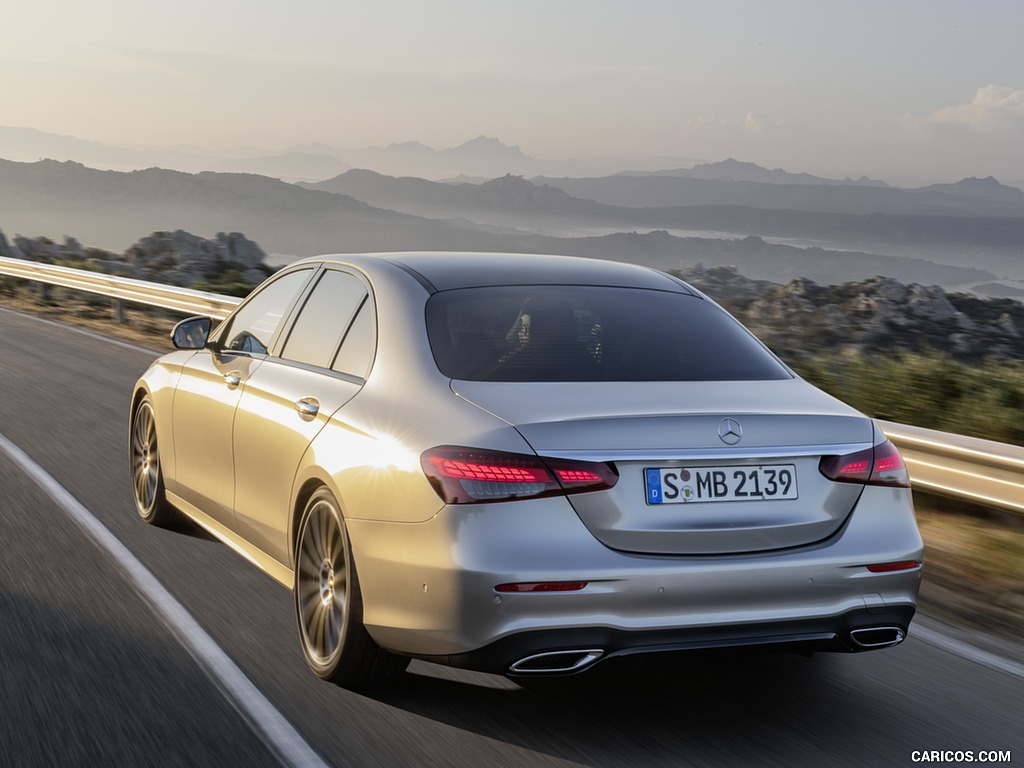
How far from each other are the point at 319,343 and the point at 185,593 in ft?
4.49

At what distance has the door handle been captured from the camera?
15.8 ft

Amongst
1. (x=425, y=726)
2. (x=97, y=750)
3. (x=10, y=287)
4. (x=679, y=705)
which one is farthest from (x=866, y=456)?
(x=10, y=287)

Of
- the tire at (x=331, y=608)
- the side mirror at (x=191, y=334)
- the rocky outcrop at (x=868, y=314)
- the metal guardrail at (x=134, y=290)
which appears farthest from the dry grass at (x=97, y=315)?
the tire at (x=331, y=608)

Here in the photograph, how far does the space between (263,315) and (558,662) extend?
8.84 feet

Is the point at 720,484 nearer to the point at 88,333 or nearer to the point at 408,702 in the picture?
the point at 408,702

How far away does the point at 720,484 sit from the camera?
3.95m

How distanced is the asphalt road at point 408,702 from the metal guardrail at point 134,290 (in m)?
8.70

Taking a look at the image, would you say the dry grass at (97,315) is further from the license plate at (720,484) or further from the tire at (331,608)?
the license plate at (720,484)

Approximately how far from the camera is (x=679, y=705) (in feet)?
14.6

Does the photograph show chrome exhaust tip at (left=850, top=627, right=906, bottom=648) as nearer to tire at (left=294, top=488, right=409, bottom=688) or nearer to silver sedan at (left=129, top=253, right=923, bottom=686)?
silver sedan at (left=129, top=253, right=923, bottom=686)

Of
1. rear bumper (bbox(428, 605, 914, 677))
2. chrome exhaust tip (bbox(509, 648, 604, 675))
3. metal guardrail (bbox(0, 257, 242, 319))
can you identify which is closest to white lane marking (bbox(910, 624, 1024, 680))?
rear bumper (bbox(428, 605, 914, 677))

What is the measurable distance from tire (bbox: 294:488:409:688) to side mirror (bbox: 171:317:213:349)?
1905mm

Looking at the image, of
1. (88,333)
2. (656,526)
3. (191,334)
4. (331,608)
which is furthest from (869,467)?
(88,333)

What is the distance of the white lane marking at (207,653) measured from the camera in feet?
13.0
